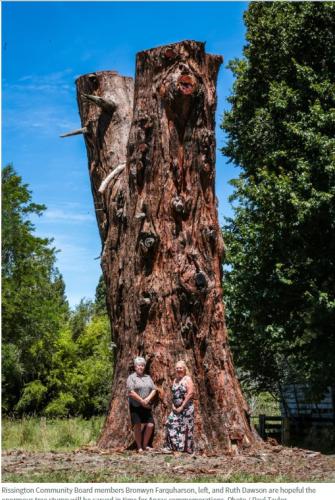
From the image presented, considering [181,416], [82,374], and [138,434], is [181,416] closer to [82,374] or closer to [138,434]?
[138,434]

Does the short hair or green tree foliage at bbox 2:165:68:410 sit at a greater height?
green tree foliage at bbox 2:165:68:410

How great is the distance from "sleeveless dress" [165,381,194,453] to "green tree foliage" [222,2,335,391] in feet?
27.6

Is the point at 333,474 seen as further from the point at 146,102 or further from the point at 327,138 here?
the point at 327,138

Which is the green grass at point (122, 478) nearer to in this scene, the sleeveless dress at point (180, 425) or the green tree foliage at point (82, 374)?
the sleeveless dress at point (180, 425)

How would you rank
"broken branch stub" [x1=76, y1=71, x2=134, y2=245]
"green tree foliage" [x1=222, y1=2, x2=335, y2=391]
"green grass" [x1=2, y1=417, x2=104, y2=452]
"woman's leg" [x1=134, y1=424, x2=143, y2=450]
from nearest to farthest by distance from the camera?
"woman's leg" [x1=134, y1=424, x2=143, y2=450], "broken branch stub" [x1=76, y1=71, x2=134, y2=245], "green grass" [x1=2, y1=417, x2=104, y2=452], "green tree foliage" [x1=222, y1=2, x2=335, y2=391]

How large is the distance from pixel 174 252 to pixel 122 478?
13.6 feet

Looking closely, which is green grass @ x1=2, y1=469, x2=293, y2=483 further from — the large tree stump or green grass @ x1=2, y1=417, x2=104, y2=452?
green grass @ x1=2, y1=417, x2=104, y2=452

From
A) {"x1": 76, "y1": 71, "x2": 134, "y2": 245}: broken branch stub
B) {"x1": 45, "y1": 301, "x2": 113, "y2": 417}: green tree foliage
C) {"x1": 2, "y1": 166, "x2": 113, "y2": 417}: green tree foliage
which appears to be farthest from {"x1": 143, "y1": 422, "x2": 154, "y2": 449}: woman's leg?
{"x1": 45, "y1": 301, "x2": 113, "y2": 417}: green tree foliage

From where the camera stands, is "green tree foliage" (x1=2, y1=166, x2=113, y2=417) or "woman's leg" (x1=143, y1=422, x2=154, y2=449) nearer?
"woman's leg" (x1=143, y1=422, x2=154, y2=449)

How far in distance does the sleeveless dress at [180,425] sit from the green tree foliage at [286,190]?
331 inches

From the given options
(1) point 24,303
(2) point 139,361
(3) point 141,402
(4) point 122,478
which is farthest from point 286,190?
(1) point 24,303

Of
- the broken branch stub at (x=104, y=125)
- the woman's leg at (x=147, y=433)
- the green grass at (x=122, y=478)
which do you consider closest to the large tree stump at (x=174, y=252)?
the woman's leg at (x=147, y=433)

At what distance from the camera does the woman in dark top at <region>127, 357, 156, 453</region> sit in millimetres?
10383

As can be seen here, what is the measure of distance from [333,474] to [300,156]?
12.1 meters
